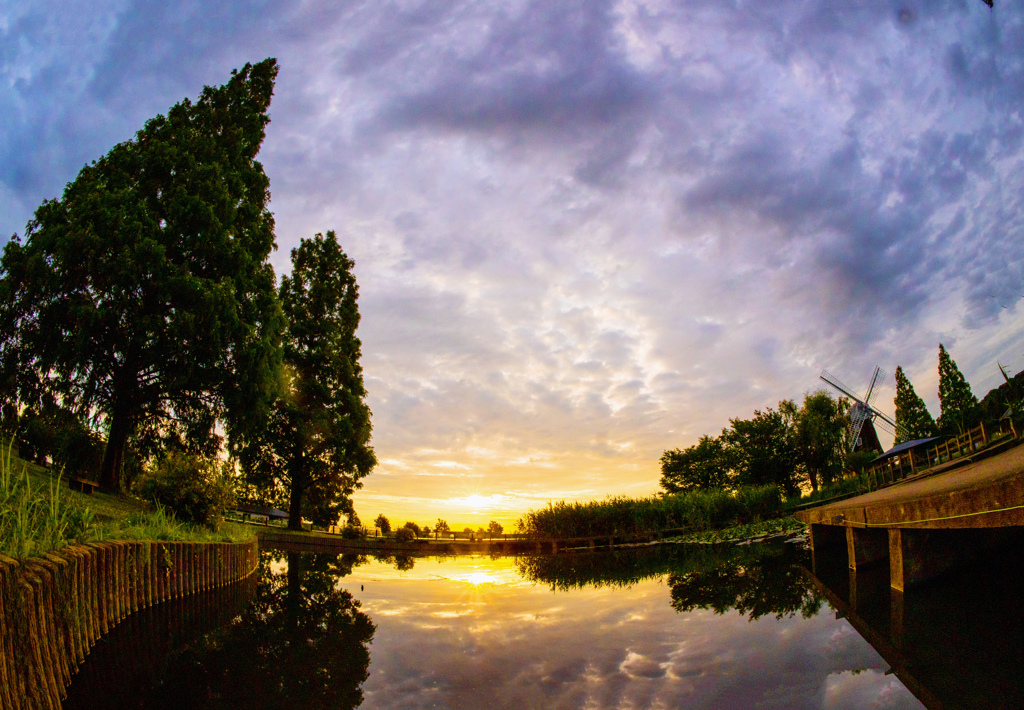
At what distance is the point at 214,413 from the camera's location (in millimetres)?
18562

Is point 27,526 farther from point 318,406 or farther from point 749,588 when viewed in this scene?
point 318,406

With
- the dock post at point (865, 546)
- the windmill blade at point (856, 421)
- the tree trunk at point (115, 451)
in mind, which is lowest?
the dock post at point (865, 546)

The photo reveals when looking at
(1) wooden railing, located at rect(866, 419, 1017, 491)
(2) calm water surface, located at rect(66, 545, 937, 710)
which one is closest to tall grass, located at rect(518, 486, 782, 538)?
(1) wooden railing, located at rect(866, 419, 1017, 491)

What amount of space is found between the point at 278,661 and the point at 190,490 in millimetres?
8966

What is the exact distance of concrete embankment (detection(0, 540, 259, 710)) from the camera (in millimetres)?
3561

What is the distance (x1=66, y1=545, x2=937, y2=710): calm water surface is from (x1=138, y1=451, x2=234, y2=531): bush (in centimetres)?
423

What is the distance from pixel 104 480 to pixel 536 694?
1694cm

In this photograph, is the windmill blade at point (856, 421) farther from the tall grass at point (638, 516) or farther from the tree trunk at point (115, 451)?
the tree trunk at point (115, 451)

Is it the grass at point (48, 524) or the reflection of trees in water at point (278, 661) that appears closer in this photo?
the reflection of trees in water at point (278, 661)

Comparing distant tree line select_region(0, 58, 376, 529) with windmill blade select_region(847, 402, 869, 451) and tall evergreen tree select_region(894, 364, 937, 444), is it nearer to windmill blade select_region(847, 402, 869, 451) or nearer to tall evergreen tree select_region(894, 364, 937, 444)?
windmill blade select_region(847, 402, 869, 451)

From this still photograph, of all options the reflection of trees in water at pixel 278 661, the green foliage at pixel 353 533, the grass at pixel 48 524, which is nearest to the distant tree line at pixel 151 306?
the grass at pixel 48 524

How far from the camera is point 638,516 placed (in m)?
23.5

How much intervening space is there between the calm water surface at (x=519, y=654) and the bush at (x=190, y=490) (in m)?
4.23

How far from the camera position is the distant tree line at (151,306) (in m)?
15.4
